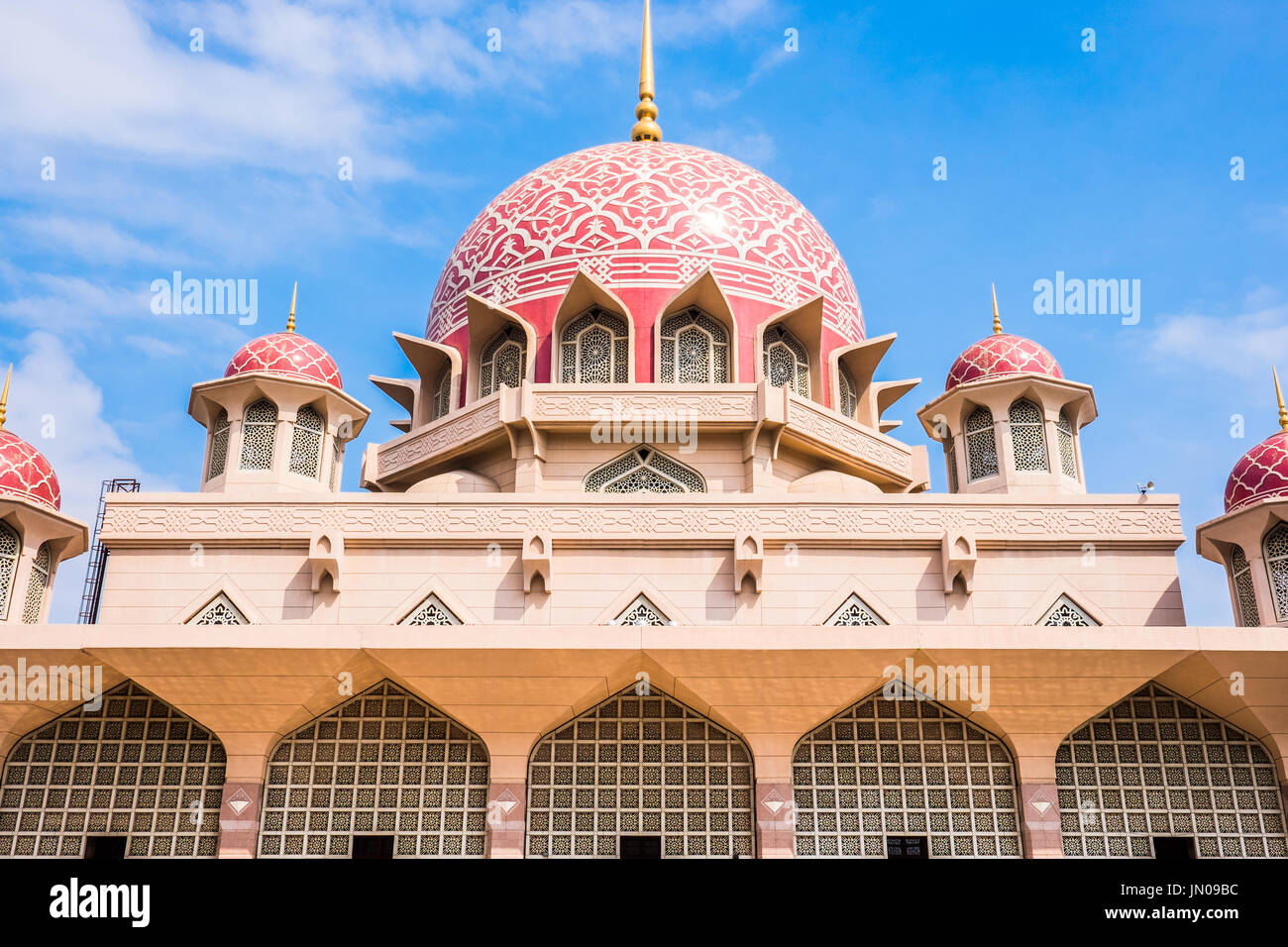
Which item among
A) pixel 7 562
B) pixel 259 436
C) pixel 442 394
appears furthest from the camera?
pixel 442 394

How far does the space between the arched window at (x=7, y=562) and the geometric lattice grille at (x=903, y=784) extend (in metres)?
8.94

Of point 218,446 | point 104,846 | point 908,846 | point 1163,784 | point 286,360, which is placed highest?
point 286,360

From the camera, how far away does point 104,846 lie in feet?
41.4

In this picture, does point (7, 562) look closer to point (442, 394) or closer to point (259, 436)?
point (259, 436)

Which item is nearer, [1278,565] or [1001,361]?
[1278,565]

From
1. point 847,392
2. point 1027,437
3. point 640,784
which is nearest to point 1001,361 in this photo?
point 1027,437

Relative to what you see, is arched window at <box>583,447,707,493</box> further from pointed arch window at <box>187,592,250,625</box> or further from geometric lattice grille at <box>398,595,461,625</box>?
pointed arch window at <box>187,592,250,625</box>

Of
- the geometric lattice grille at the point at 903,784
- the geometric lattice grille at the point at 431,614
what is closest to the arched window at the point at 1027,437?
the geometric lattice grille at the point at 903,784

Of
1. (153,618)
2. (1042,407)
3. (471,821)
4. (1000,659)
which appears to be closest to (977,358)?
(1042,407)

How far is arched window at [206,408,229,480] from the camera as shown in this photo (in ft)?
52.9

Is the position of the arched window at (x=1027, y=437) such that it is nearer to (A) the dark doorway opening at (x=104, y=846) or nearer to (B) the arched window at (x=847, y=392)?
(B) the arched window at (x=847, y=392)

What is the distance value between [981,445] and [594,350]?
5564mm
